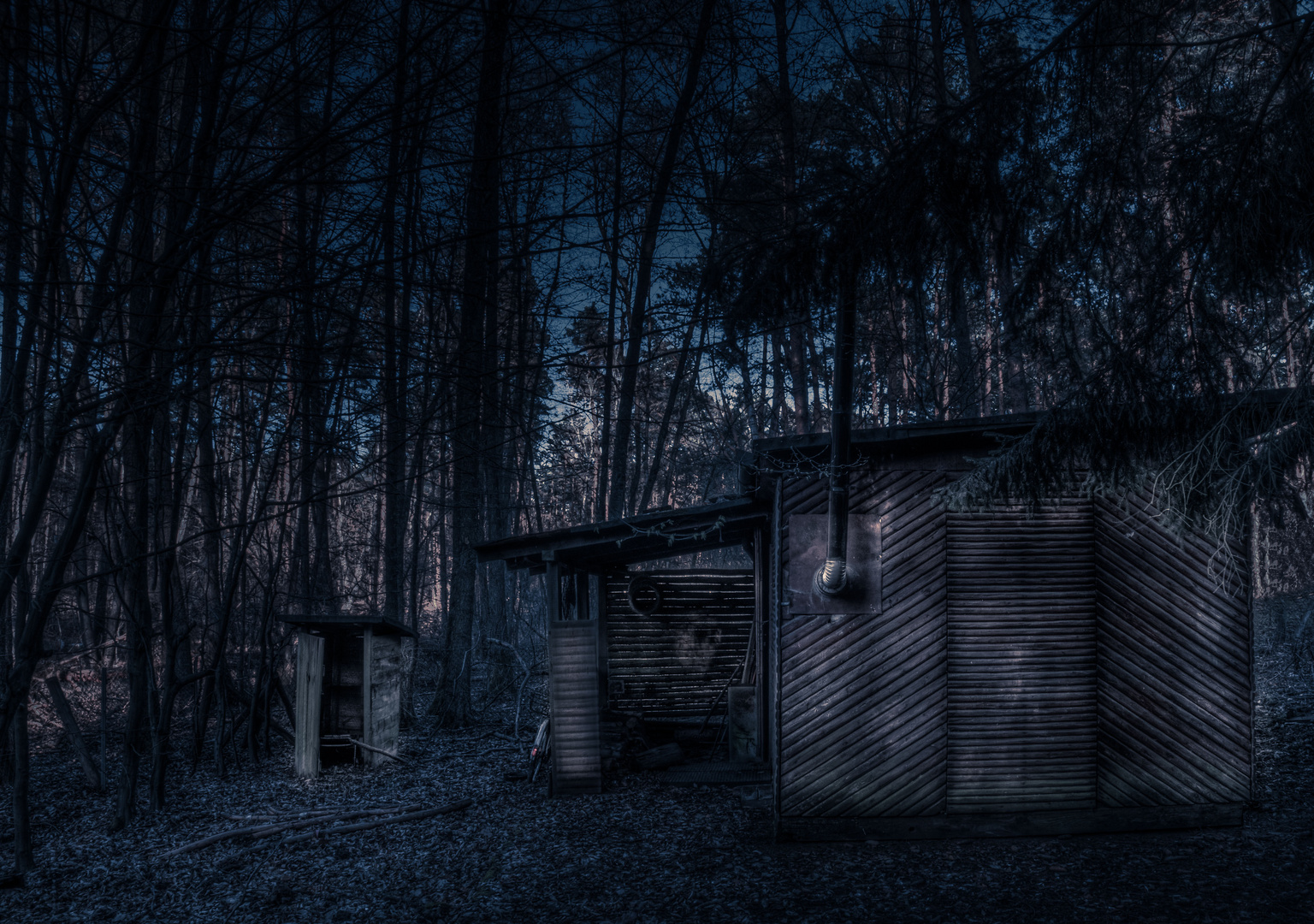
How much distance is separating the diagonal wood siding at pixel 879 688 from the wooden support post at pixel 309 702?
19.0ft

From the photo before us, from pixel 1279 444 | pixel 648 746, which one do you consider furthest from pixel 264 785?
pixel 1279 444

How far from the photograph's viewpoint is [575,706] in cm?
912

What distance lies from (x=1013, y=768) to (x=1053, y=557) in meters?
1.92

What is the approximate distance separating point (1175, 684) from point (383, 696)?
880cm

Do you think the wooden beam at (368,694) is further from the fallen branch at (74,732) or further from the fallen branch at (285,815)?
the fallen branch at (74,732)

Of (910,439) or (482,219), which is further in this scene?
(910,439)

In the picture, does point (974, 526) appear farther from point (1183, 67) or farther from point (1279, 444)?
point (1183, 67)

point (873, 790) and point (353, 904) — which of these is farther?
point (873, 790)

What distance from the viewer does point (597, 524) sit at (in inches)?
353

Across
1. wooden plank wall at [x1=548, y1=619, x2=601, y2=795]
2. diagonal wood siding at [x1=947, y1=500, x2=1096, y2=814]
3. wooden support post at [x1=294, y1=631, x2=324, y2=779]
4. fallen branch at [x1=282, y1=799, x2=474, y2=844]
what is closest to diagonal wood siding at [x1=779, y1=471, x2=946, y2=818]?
diagonal wood siding at [x1=947, y1=500, x2=1096, y2=814]

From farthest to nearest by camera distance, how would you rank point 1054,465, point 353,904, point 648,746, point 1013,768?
point 648,746, point 1013,768, point 353,904, point 1054,465

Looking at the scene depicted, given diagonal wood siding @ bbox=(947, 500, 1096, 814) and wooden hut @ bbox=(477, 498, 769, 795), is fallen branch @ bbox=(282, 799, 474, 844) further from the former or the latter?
diagonal wood siding @ bbox=(947, 500, 1096, 814)

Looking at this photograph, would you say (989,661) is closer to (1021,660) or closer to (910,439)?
(1021,660)

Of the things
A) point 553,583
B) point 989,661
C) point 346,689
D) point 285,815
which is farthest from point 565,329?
point 346,689
